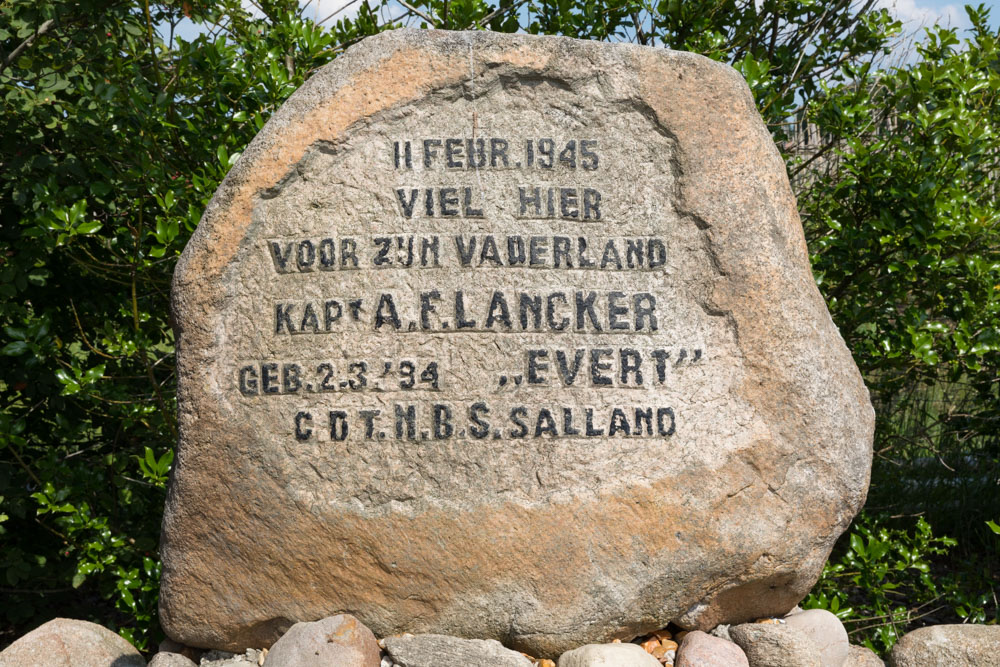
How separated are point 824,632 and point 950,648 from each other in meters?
0.68

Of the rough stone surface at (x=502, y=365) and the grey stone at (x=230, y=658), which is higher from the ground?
the rough stone surface at (x=502, y=365)

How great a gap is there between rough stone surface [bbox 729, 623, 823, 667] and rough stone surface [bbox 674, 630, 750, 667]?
4 cm

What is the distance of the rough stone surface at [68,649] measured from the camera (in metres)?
2.92

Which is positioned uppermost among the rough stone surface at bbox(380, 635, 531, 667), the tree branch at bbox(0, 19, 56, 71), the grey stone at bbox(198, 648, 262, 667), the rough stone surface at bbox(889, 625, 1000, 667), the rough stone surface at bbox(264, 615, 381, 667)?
the tree branch at bbox(0, 19, 56, 71)

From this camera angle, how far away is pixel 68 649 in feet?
9.76

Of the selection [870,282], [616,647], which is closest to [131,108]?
[616,647]

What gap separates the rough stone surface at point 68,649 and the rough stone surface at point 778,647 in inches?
79.5

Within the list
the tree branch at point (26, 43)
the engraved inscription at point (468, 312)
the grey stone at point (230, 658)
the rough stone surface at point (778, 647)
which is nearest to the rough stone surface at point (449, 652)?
the grey stone at point (230, 658)

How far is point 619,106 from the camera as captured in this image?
2.83 m

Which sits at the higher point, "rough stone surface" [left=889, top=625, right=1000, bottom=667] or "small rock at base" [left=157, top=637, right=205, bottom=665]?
"small rock at base" [left=157, top=637, right=205, bottom=665]

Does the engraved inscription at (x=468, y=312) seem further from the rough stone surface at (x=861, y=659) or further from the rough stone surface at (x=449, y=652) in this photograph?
the rough stone surface at (x=861, y=659)

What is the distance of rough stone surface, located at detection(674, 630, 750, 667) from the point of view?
8.84 feet

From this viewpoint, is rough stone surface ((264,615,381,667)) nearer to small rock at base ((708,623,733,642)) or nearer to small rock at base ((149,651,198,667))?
small rock at base ((149,651,198,667))

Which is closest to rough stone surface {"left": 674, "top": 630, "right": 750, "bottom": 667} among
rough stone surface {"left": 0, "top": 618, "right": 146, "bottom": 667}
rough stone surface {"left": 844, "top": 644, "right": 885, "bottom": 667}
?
rough stone surface {"left": 844, "top": 644, "right": 885, "bottom": 667}
